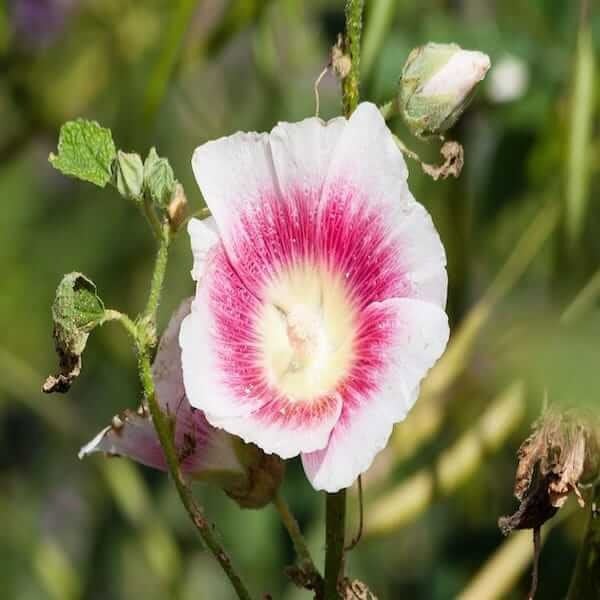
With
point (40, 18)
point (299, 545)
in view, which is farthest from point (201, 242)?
point (40, 18)

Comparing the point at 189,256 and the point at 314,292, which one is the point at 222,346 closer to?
the point at 314,292

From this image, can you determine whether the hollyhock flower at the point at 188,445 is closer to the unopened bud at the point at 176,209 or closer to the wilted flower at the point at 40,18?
the unopened bud at the point at 176,209

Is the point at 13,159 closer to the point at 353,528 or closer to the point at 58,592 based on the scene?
the point at 58,592

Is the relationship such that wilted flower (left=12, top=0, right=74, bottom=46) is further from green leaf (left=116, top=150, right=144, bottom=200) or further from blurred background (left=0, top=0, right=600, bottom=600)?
green leaf (left=116, top=150, right=144, bottom=200)

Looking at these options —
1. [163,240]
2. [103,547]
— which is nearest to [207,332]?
[163,240]

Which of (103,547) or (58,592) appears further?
(103,547)

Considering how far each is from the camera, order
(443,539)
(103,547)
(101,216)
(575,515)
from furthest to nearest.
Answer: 1. (101,216)
2. (103,547)
3. (443,539)
4. (575,515)

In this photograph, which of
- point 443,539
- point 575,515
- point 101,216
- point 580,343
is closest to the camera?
point 580,343
